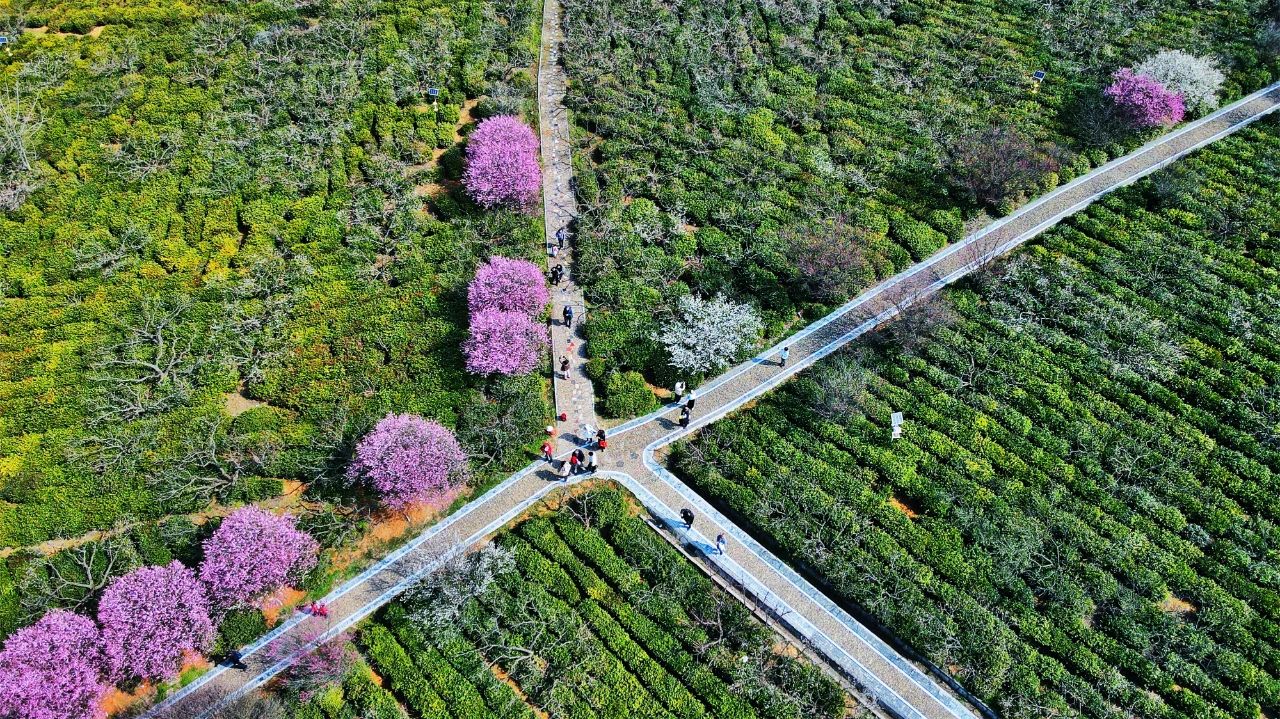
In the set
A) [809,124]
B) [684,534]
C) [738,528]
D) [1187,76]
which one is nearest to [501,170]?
[809,124]

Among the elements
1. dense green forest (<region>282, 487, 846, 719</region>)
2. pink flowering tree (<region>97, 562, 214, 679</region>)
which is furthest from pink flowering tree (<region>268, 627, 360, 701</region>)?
pink flowering tree (<region>97, 562, 214, 679</region>)

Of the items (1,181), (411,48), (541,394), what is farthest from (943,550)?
(1,181)

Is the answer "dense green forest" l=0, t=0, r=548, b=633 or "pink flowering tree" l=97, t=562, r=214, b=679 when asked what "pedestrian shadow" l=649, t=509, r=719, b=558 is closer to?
"dense green forest" l=0, t=0, r=548, b=633

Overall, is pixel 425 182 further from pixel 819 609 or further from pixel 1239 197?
pixel 1239 197

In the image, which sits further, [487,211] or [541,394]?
[487,211]

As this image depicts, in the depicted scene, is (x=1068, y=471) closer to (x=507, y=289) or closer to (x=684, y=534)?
(x=684, y=534)
